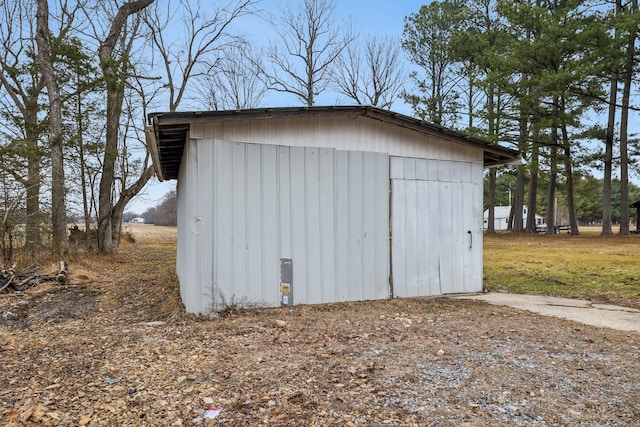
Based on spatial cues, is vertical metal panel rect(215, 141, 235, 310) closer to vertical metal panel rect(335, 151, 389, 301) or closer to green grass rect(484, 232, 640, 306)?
vertical metal panel rect(335, 151, 389, 301)

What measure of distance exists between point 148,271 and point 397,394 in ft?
25.9

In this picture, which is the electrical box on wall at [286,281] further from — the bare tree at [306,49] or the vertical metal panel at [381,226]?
the bare tree at [306,49]

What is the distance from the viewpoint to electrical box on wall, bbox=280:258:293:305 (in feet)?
15.4

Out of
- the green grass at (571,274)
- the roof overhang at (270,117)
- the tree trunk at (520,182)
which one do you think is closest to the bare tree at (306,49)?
the tree trunk at (520,182)

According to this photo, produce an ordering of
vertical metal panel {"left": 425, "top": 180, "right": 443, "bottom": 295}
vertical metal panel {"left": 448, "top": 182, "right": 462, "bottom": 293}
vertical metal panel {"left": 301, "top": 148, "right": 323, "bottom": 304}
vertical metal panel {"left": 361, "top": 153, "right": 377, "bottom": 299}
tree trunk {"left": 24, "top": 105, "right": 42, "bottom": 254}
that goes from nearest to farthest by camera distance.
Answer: vertical metal panel {"left": 301, "top": 148, "right": 323, "bottom": 304} → vertical metal panel {"left": 361, "top": 153, "right": 377, "bottom": 299} → vertical metal panel {"left": 425, "top": 180, "right": 443, "bottom": 295} → vertical metal panel {"left": 448, "top": 182, "right": 462, "bottom": 293} → tree trunk {"left": 24, "top": 105, "right": 42, "bottom": 254}

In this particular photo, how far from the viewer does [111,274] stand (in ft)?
28.4

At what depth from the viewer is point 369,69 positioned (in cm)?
1980

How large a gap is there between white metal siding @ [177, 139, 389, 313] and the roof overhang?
28 cm

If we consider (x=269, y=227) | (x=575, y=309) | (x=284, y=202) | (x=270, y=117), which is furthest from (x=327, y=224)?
(x=575, y=309)

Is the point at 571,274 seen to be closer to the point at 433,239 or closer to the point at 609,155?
the point at 433,239

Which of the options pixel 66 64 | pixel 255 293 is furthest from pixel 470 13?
pixel 255 293

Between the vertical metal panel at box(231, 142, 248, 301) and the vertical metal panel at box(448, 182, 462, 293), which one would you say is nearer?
the vertical metal panel at box(231, 142, 248, 301)

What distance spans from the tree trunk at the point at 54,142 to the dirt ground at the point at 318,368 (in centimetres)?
457

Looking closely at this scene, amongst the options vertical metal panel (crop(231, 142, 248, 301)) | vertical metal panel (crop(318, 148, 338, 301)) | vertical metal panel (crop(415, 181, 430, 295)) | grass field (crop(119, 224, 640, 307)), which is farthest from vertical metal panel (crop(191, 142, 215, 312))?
grass field (crop(119, 224, 640, 307))
